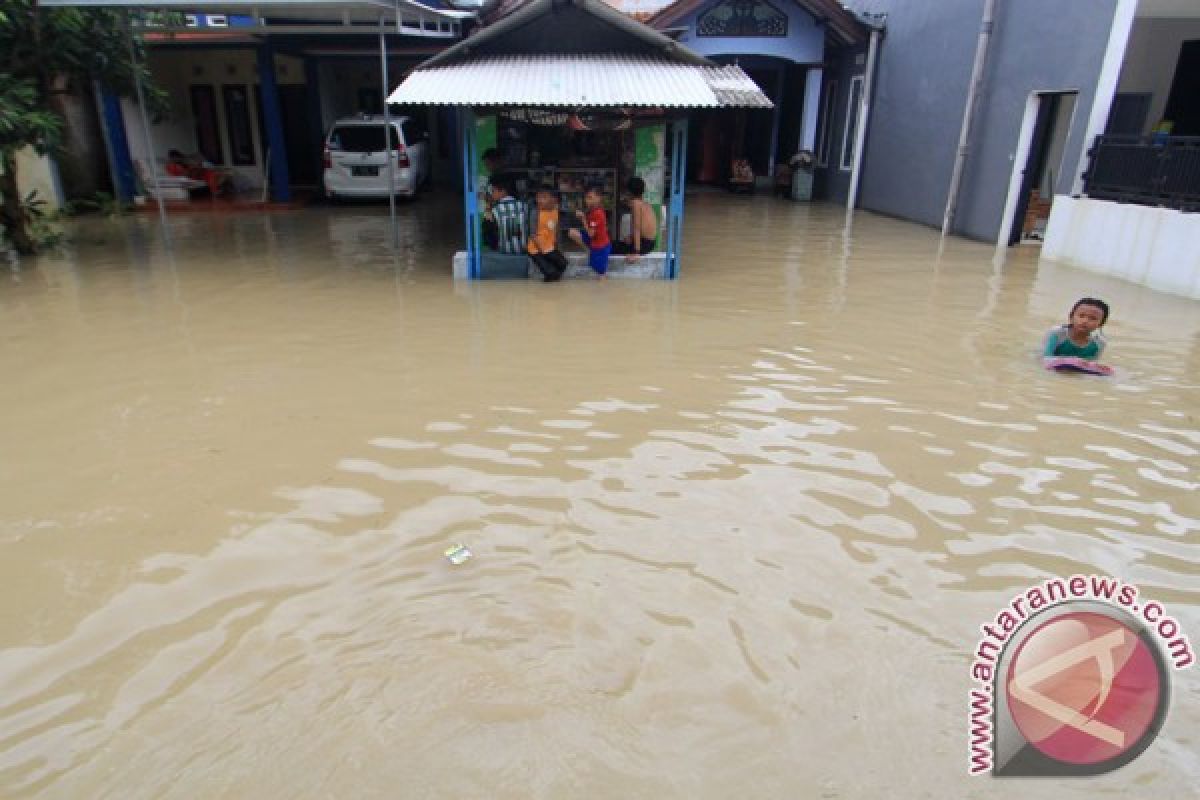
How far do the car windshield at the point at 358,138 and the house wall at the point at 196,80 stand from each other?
3264mm

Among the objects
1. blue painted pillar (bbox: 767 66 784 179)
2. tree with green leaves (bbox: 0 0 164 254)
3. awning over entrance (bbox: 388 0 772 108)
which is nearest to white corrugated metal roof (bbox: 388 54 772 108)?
awning over entrance (bbox: 388 0 772 108)

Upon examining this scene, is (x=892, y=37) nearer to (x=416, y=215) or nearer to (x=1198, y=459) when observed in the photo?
(x=416, y=215)

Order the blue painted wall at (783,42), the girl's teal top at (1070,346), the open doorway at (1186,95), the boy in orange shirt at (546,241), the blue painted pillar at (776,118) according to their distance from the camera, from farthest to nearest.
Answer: the blue painted pillar at (776,118) < the blue painted wall at (783,42) < the open doorway at (1186,95) < the boy in orange shirt at (546,241) < the girl's teal top at (1070,346)

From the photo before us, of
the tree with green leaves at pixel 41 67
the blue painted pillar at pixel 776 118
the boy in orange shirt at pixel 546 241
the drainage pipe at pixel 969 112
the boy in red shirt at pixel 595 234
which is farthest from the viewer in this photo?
the blue painted pillar at pixel 776 118

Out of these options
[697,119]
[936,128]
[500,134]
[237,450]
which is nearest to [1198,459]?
[237,450]

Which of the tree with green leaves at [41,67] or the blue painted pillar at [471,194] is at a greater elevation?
the tree with green leaves at [41,67]

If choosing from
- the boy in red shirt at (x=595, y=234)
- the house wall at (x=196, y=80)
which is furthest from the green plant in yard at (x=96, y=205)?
the boy in red shirt at (x=595, y=234)

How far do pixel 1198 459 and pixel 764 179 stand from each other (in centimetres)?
1806

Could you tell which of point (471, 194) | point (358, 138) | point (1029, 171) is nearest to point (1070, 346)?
point (471, 194)

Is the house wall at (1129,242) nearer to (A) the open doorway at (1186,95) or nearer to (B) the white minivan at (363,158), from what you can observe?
(A) the open doorway at (1186,95)

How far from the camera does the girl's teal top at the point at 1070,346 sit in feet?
21.0

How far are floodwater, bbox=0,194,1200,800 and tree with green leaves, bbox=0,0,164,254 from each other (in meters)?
2.79

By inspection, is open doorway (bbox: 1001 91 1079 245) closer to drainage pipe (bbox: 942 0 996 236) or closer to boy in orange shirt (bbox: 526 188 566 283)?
drainage pipe (bbox: 942 0 996 236)

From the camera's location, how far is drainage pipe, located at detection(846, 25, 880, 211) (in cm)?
1788
